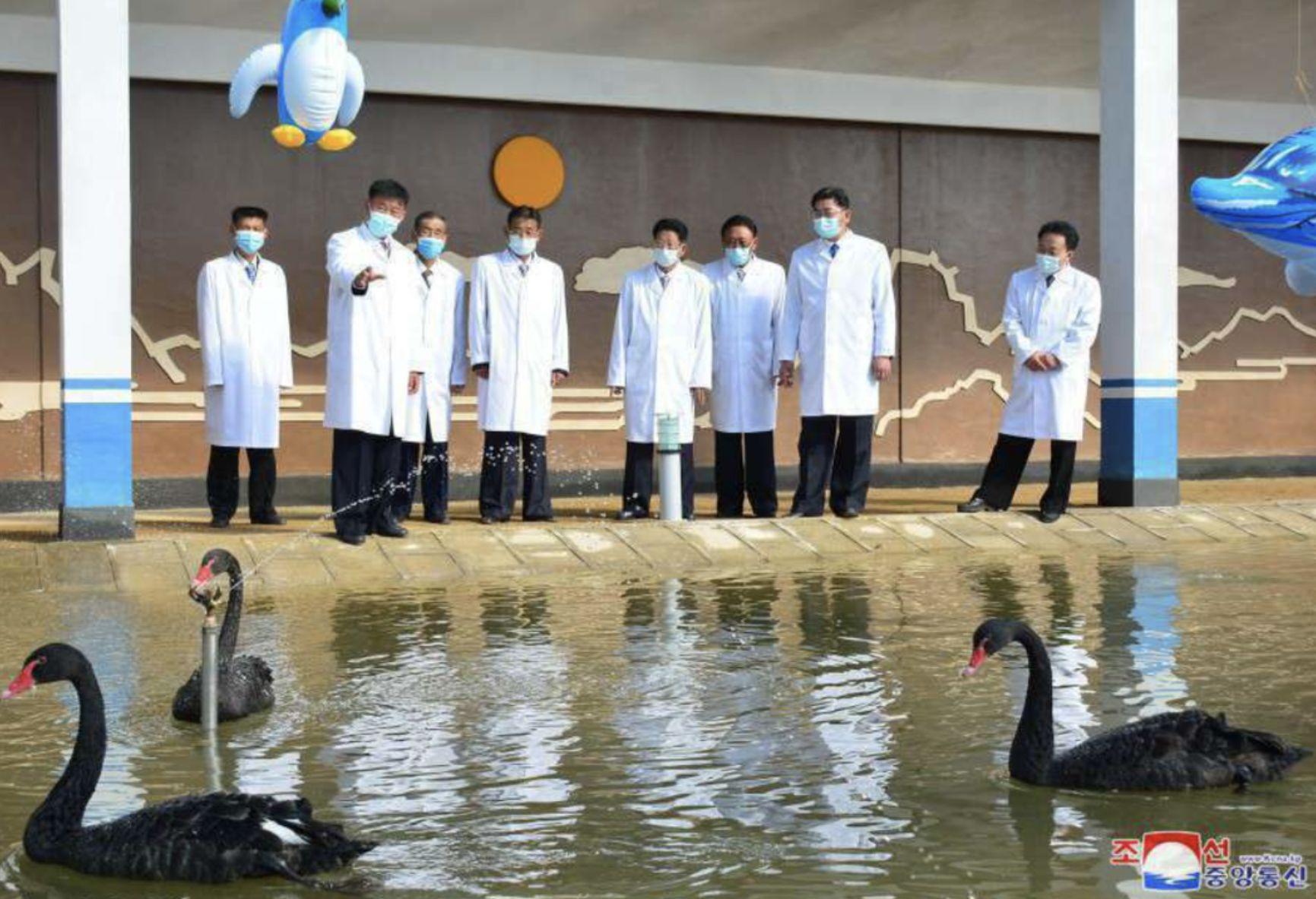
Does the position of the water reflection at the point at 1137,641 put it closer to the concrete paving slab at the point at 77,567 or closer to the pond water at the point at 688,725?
the pond water at the point at 688,725

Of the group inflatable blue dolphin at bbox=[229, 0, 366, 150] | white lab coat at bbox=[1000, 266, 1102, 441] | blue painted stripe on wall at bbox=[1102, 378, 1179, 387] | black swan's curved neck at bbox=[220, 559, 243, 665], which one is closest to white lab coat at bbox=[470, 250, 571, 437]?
inflatable blue dolphin at bbox=[229, 0, 366, 150]

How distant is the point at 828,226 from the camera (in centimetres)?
1305

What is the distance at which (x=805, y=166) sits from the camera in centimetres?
1647

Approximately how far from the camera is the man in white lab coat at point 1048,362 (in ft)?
43.1

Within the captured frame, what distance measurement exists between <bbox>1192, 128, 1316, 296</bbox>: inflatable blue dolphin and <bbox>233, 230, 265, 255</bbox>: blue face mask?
7888 mm

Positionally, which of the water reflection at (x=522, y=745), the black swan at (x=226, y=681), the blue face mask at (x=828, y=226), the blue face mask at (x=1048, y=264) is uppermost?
the blue face mask at (x=828, y=226)

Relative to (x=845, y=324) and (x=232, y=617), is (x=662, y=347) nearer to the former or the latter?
(x=845, y=324)

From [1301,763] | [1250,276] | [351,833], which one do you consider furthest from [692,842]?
[1250,276]

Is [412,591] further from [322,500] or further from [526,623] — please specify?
[322,500]

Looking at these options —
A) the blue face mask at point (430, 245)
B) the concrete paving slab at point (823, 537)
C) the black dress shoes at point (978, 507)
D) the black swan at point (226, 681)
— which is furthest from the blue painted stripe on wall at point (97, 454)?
the black dress shoes at point (978, 507)

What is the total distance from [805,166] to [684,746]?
10.7 meters

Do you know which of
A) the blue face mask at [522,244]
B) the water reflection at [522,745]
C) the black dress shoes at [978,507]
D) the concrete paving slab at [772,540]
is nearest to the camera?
Result: the water reflection at [522,745]

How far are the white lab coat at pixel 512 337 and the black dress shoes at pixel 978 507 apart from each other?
9.49 ft

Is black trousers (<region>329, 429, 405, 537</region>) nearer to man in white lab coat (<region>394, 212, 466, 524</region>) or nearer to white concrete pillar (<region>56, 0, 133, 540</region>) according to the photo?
man in white lab coat (<region>394, 212, 466, 524</region>)
